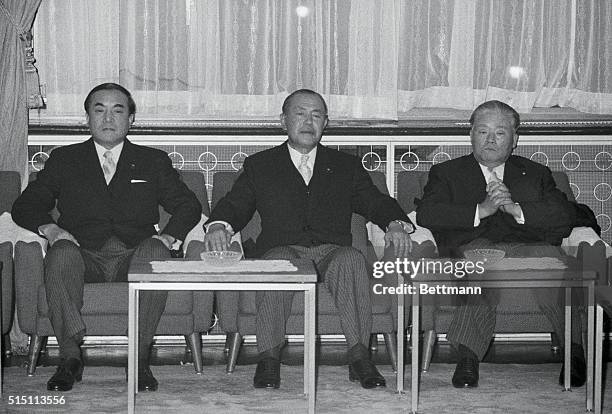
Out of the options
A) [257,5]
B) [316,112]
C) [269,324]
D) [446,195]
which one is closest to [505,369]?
[446,195]

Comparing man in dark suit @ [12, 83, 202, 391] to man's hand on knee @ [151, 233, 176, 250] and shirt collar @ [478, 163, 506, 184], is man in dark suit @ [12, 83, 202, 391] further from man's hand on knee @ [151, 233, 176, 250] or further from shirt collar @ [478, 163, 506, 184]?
shirt collar @ [478, 163, 506, 184]

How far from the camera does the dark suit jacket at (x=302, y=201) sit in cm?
394

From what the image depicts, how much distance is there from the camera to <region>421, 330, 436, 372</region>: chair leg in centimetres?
380

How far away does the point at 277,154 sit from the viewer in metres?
4.05

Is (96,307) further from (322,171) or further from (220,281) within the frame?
(322,171)

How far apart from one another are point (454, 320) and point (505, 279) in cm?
57

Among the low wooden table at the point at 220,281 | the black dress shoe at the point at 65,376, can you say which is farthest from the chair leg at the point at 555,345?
the black dress shoe at the point at 65,376

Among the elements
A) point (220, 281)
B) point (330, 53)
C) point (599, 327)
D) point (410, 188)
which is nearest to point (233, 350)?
point (220, 281)

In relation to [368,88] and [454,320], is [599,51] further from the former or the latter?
[454,320]

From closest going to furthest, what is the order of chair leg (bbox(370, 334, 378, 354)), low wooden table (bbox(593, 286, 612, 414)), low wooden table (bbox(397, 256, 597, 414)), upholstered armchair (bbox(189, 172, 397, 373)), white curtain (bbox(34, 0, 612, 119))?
low wooden table (bbox(593, 286, 612, 414)), low wooden table (bbox(397, 256, 597, 414)), upholstered armchair (bbox(189, 172, 397, 373)), chair leg (bbox(370, 334, 378, 354)), white curtain (bbox(34, 0, 612, 119))

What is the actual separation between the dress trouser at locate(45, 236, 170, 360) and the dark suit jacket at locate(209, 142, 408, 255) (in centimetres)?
44

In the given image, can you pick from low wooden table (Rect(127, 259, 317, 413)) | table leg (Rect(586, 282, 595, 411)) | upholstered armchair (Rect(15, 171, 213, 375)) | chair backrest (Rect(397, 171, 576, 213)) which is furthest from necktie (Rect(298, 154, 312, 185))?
table leg (Rect(586, 282, 595, 411))

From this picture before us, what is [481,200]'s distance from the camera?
398cm

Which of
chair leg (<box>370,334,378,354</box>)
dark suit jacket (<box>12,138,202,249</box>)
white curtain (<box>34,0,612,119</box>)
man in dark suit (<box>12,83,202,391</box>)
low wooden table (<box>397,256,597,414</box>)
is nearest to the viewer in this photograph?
low wooden table (<box>397,256,597,414</box>)
